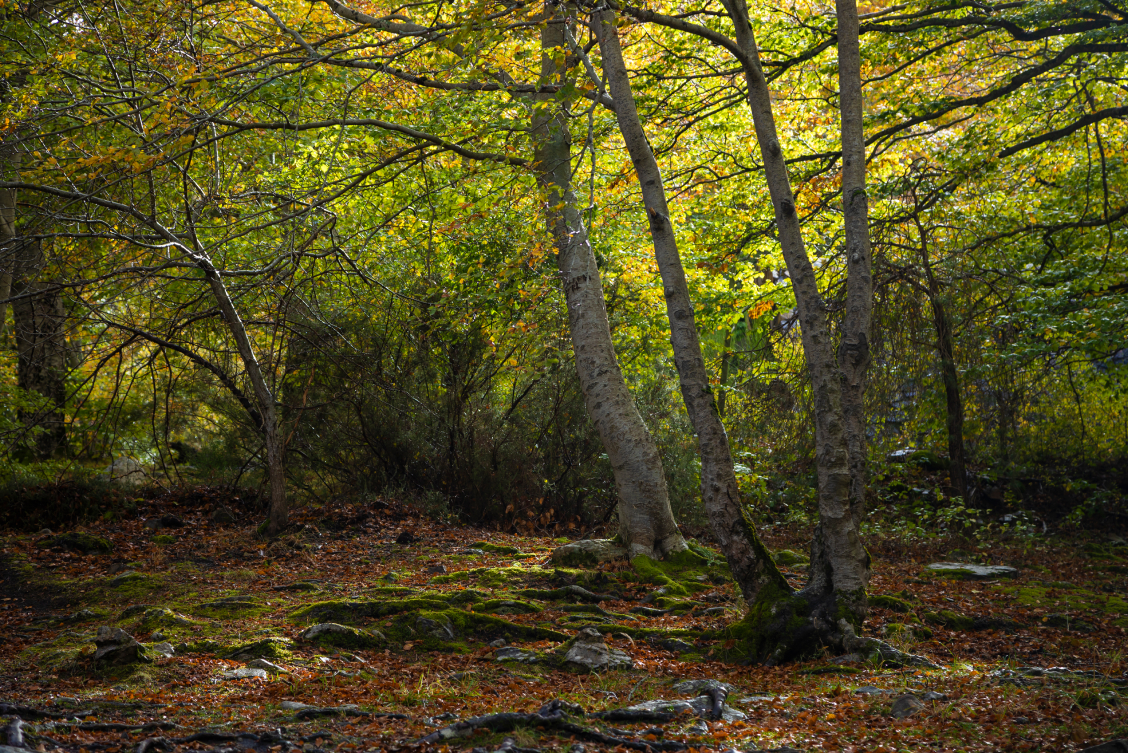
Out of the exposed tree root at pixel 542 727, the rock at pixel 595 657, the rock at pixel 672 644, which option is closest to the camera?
the exposed tree root at pixel 542 727

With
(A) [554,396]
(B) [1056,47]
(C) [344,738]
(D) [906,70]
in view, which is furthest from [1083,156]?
(C) [344,738]

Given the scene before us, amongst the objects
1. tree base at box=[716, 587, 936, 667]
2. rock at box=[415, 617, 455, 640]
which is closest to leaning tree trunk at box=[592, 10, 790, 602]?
tree base at box=[716, 587, 936, 667]

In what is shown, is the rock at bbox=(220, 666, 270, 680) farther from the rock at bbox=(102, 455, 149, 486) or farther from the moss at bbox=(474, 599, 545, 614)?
the rock at bbox=(102, 455, 149, 486)

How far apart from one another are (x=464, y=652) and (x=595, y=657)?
3.00 feet

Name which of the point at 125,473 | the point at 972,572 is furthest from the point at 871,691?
the point at 125,473

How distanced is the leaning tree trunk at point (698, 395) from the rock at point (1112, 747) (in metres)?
2.27

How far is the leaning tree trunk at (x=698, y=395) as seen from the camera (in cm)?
522

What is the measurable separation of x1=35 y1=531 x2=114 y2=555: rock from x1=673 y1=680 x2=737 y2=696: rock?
6.64 m

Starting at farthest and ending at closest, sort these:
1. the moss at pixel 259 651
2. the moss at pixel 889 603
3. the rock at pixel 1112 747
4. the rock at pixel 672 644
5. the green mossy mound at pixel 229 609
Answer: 1. the moss at pixel 889 603
2. the green mossy mound at pixel 229 609
3. the rock at pixel 672 644
4. the moss at pixel 259 651
5. the rock at pixel 1112 747

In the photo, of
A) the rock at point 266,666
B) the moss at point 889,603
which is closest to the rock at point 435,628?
the rock at point 266,666

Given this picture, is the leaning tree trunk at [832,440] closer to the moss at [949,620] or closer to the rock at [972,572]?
the moss at [949,620]

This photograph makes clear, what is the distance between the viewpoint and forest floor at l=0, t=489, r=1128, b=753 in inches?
131

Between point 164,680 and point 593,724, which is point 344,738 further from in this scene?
point 164,680

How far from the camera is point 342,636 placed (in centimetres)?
526
